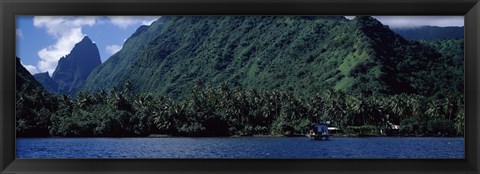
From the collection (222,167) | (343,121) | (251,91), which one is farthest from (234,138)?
(222,167)

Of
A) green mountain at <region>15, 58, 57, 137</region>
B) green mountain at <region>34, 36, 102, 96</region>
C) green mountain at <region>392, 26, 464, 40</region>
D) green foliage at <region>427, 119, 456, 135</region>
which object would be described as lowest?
green foliage at <region>427, 119, 456, 135</region>

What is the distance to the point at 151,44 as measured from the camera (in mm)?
11422

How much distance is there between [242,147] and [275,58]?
249cm

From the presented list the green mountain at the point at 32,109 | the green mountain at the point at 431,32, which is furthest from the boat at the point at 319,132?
the green mountain at the point at 32,109

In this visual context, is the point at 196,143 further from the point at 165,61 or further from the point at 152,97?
the point at 165,61

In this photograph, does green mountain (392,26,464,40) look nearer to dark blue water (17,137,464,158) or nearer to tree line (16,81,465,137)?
tree line (16,81,465,137)

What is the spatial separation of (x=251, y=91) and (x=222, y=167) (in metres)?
8.88

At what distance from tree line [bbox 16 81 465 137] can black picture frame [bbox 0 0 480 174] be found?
547 cm

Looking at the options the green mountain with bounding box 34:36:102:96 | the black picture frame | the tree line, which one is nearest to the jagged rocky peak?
the green mountain with bounding box 34:36:102:96

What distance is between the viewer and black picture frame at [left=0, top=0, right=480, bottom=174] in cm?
259

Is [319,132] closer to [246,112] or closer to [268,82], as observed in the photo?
[268,82]
